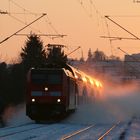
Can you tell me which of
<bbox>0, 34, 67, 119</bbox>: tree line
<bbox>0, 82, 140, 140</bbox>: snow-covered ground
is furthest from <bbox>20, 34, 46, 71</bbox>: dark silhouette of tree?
<bbox>0, 82, 140, 140</bbox>: snow-covered ground

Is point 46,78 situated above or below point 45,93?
above

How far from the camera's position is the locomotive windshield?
38719 millimetres

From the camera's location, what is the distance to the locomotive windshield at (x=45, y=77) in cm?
3872

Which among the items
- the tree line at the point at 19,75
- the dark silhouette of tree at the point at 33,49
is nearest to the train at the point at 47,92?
the tree line at the point at 19,75

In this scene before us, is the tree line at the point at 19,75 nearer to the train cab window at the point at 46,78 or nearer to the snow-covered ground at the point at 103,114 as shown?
the snow-covered ground at the point at 103,114

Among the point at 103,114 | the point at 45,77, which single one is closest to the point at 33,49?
the point at 103,114

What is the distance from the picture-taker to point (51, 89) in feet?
127

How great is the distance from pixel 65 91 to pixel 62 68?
5.37 feet

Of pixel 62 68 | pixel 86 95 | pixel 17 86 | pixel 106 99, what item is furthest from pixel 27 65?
pixel 62 68

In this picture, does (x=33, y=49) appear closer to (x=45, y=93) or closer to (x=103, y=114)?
(x=103, y=114)

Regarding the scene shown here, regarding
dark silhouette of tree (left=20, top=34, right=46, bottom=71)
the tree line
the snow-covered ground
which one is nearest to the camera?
the snow-covered ground

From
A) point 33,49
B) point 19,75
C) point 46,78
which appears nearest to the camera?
point 46,78

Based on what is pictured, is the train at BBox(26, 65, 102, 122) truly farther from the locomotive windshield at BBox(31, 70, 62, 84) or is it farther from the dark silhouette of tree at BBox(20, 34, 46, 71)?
the dark silhouette of tree at BBox(20, 34, 46, 71)

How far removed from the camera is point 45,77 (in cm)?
3891
